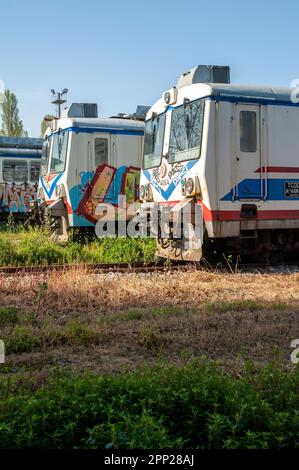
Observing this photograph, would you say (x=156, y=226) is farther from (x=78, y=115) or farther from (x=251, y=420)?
(x=251, y=420)

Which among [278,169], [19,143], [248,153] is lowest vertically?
[278,169]

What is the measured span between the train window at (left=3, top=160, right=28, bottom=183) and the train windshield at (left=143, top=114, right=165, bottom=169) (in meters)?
11.6

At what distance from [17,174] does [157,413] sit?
20.2 m

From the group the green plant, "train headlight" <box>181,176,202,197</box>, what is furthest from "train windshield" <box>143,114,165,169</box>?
the green plant

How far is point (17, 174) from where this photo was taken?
22.3 metres

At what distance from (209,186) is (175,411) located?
6.77m

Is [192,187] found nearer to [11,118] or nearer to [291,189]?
[291,189]

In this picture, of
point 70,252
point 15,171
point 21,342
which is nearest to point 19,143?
point 15,171

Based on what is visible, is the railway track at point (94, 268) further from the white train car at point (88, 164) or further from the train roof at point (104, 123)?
the train roof at point (104, 123)

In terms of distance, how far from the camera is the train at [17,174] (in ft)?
72.6

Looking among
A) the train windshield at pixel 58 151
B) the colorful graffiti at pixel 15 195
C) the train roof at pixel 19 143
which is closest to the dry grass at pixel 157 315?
the train windshield at pixel 58 151

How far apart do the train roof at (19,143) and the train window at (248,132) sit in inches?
561

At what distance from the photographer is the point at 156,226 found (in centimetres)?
1072
